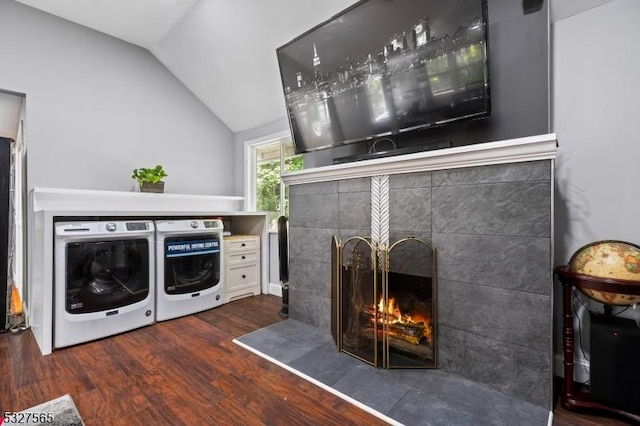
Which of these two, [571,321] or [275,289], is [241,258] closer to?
[275,289]

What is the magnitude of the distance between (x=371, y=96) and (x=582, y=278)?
1.66m

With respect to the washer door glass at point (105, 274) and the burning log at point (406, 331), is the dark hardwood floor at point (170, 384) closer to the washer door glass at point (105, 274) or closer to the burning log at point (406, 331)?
the washer door glass at point (105, 274)

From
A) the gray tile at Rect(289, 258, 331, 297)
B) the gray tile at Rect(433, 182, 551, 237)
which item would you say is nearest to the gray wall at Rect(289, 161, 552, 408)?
the gray tile at Rect(433, 182, 551, 237)

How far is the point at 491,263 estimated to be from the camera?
1597mm

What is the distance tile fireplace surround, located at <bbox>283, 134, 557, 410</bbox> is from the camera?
1.45 meters

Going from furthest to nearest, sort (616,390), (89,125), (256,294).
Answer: (256,294), (89,125), (616,390)

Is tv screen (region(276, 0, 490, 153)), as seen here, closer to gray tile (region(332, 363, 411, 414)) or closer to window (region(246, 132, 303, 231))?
window (region(246, 132, 303, 231))

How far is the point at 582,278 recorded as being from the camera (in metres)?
1.40

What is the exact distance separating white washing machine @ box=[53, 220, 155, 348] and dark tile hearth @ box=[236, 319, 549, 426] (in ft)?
3.76

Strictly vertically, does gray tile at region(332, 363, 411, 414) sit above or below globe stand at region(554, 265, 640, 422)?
below

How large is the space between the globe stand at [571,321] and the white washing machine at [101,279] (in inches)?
119

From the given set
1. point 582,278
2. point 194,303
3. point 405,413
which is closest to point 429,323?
point 405,413

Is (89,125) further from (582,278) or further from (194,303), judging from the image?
(582,278)

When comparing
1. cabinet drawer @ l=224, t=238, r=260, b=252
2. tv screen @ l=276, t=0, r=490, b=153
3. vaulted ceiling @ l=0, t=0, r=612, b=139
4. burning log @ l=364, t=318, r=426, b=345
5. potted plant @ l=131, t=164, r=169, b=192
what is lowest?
burning log @ l=364, t=318, r=426, b=345
